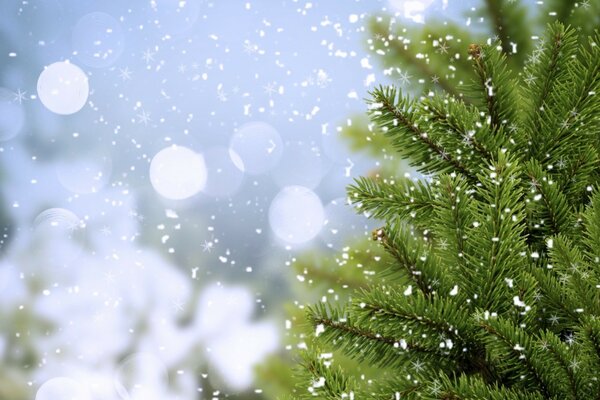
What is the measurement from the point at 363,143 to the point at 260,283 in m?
4.28

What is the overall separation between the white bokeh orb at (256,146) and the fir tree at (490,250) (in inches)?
240

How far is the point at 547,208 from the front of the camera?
46 cm

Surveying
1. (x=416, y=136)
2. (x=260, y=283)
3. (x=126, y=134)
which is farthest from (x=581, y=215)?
(x=126, y=134)

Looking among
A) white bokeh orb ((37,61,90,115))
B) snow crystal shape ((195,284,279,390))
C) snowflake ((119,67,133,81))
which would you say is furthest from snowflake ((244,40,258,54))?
snow crystal shape ((195,284,279,390))

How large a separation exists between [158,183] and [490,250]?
5913 millimetres

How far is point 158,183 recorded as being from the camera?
6.15 metres

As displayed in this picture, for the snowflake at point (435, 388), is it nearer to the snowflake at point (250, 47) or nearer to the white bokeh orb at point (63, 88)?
the snowflake at point (250, 47)

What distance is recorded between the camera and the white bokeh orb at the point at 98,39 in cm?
659

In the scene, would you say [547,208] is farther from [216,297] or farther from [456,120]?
[216,297]

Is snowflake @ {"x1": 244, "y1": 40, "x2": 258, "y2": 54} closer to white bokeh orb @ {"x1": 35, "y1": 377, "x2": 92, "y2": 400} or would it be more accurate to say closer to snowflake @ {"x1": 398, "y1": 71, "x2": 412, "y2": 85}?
white bokeh orb @ {"x1": 35, "y1": 377, "x2": 92, "y2": 400}

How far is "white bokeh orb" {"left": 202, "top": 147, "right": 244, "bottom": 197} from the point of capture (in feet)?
21.3

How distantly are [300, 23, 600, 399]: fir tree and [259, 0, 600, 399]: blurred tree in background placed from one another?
0.77ft

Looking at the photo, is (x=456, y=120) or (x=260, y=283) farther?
(x=260, y=283)

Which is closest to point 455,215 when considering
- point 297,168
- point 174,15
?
point 297,168
